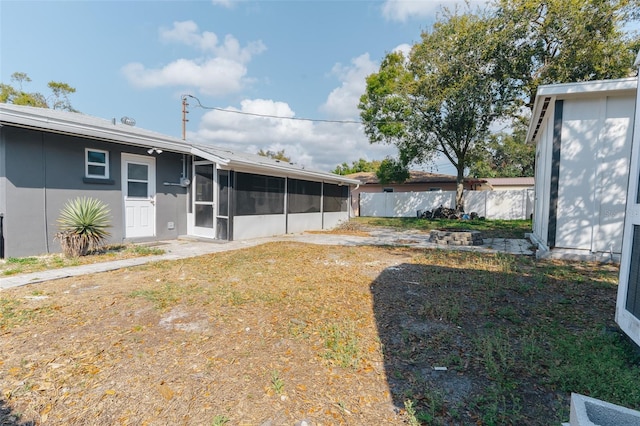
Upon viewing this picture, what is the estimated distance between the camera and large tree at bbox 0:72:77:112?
22898mm

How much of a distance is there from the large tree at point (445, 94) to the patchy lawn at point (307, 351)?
12984mm

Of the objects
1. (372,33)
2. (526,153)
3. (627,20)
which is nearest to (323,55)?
(372,33)

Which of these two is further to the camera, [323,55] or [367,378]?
[323,55]

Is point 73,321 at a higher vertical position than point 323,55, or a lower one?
lower

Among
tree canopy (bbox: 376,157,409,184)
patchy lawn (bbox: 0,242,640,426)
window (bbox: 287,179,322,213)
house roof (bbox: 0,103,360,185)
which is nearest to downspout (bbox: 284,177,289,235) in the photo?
window (bbox: 287,179,322,213)

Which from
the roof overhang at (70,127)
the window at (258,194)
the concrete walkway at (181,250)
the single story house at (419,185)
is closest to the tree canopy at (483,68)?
the single story house at (419,185)

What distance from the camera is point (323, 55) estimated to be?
669 inches

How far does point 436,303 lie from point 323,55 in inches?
640

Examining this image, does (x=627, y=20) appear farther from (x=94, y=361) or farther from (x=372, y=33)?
(x=94, y=361)

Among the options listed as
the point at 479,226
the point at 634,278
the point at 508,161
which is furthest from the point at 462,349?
the point at 508,161

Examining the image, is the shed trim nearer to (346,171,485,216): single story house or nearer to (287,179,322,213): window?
(287,179,322,213): window

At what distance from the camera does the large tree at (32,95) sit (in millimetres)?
22898

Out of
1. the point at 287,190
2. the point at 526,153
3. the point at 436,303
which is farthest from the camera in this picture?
the point at 526,153

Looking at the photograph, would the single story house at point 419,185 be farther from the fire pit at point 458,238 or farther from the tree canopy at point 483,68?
the fire pit at point 458,238
